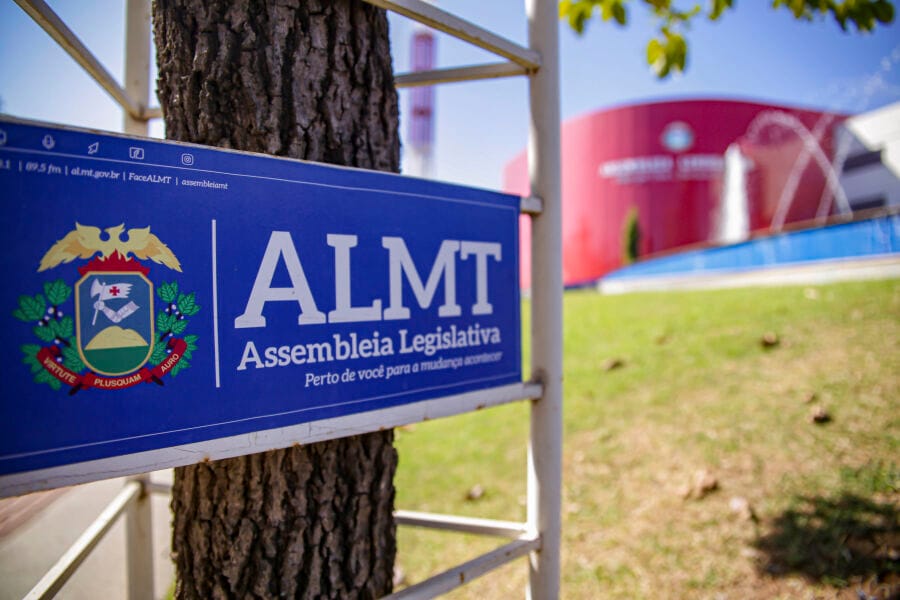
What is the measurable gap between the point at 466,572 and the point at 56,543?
1148mm

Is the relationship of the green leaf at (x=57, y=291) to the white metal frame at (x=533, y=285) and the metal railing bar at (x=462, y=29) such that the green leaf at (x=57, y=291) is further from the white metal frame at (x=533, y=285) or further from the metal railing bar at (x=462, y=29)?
the metal railing bar at (x=462, y=29)

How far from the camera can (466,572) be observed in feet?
4.39

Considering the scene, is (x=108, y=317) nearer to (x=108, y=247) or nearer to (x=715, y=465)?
(x=108, y=247)

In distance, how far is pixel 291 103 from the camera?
1.30 m

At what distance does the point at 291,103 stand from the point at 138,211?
481mm

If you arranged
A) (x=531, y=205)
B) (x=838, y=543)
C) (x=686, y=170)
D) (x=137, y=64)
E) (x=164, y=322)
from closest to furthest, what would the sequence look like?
(x=164, y=322)
(x=531, y=205)
(x=137, y=64)
(x=838, y=543)
(x=686, y=170)

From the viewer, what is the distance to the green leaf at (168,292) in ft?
3.24

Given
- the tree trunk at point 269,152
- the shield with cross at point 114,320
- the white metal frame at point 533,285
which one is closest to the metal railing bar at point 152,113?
the white metal frame at point 533,285

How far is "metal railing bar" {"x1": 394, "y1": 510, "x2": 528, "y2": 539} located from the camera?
1574 millimetres

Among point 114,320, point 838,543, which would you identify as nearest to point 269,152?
point 114,320

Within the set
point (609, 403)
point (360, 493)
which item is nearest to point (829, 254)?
point (609, 403)

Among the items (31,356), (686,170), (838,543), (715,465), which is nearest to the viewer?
(31,356)

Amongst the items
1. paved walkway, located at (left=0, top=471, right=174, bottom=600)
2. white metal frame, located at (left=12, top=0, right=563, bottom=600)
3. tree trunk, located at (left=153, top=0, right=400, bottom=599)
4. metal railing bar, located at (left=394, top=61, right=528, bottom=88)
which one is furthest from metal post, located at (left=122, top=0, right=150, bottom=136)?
paved walkway, located at (left=0, top=471, right=174, bottom=600)

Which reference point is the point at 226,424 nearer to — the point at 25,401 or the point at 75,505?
the point at 25,401
